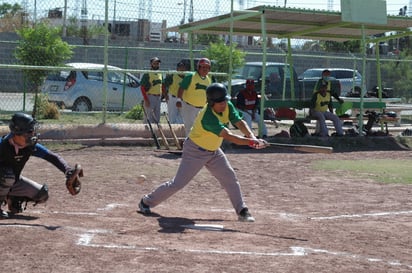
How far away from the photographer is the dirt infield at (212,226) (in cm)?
612

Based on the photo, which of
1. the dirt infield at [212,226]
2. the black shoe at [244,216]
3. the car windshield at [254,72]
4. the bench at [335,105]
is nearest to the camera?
the dirt infield at [212,226]

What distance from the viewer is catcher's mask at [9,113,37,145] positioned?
291 inches

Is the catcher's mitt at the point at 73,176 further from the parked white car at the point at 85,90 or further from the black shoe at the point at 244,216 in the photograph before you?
the parked white car at the point at 85,90

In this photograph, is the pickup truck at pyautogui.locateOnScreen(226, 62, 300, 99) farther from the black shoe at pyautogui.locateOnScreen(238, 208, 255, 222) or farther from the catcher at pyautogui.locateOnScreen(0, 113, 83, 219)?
the catcher at pyautogui.locateOnScreen(0, 113, 83, 219)

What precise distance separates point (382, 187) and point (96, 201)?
4.44m

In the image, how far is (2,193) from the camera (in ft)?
25.3

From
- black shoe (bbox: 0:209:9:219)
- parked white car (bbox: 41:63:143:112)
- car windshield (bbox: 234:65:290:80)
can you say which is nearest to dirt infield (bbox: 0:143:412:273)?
black shoe (bbox: 0:209:9:219)

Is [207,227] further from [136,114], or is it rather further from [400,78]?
[400,78]

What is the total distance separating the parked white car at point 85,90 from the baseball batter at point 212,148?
43.6ft

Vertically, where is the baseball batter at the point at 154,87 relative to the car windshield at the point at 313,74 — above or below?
below

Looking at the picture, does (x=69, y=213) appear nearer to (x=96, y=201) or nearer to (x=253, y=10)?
(x=96, y=201)

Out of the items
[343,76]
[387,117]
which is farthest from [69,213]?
[343,76]

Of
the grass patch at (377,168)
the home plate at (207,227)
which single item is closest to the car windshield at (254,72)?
the grass patch at (377,168)

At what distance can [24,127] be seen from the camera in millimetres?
7379
